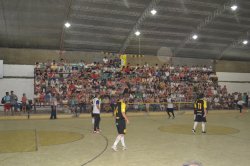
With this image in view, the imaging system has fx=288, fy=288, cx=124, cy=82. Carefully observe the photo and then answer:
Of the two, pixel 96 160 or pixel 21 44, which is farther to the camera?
pixel 21 44

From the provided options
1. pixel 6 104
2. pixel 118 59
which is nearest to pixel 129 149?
pixel 6 104

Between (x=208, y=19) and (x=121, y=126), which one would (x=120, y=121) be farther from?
(x=208, y=19)

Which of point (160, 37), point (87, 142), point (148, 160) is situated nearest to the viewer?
point (148, 160)

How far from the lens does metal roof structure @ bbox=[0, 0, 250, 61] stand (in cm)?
2548

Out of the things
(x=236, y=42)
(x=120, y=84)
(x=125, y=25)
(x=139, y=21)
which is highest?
(x=139, y=21)

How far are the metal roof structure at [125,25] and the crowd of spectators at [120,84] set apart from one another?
2.45 meters

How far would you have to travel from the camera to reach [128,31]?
30.3 meters

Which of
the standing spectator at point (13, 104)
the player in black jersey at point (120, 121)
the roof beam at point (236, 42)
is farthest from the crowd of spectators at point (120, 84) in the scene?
the player in black jersey at point (120, 121)

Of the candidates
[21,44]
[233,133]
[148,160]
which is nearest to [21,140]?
[148,160]

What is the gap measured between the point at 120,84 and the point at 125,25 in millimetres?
6089

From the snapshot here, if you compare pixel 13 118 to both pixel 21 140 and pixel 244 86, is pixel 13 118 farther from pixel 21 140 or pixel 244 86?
pixel 244 86

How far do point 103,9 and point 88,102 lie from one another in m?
8.77

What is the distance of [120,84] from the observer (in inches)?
1179

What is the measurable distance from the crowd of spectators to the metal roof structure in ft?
8.03
